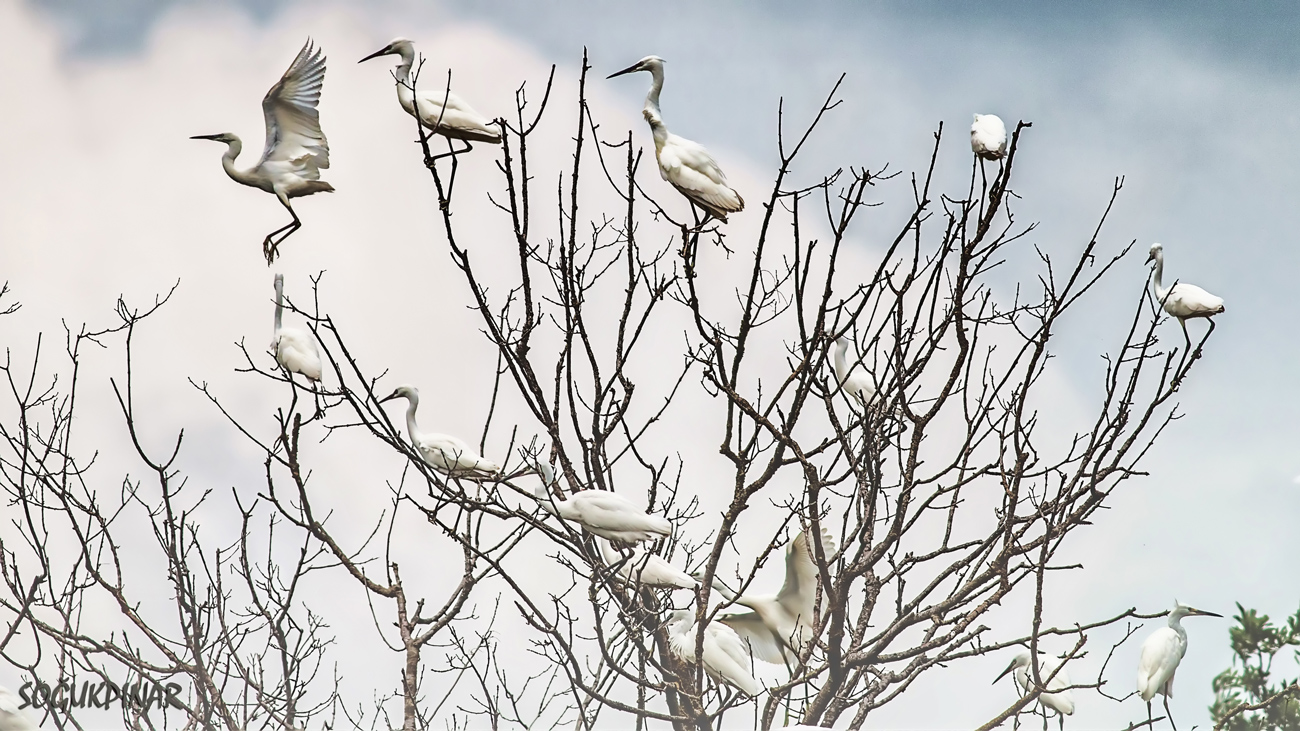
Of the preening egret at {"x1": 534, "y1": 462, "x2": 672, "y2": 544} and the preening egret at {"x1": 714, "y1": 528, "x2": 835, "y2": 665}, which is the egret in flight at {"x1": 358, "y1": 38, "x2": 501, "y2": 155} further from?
the preening egret at {"x1": 714, "y1": 528, "x2": 835, "y2": 665}

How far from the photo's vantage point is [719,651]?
205 inches

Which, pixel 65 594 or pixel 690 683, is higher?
pixel 65 594

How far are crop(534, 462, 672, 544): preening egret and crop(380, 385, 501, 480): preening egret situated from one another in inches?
27.0

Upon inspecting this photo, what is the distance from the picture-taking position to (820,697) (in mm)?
4484

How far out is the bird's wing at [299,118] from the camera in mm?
5559

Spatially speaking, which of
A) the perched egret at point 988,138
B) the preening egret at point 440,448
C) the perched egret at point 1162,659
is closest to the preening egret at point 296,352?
Result: the preening egret at point 440,448

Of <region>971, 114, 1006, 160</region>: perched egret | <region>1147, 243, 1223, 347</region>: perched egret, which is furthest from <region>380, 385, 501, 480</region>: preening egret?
<region>1147, 243, 1223, 347</region>: perched egret

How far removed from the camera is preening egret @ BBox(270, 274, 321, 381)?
22.0 feet

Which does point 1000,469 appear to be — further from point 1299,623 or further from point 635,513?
point 1299,623

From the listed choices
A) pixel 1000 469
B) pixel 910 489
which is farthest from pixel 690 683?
pixel 1000 469

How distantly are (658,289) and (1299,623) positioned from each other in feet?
15.4

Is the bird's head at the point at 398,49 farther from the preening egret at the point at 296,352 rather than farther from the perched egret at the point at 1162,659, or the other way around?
the perched egret at the point at 1162,659

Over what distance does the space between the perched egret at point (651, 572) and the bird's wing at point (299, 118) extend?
8.44 ft

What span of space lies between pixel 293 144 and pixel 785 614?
11.0 feet
